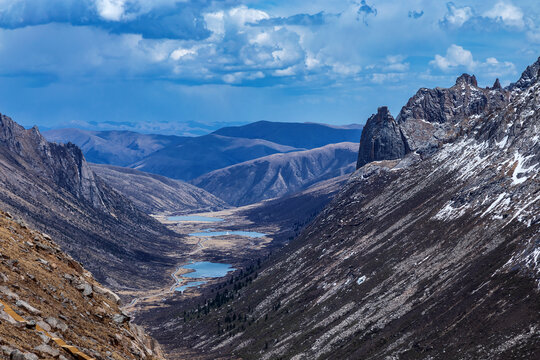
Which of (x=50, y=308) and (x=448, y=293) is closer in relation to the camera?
(x=50, y=308)

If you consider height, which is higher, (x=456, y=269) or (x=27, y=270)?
(x=27, y=270)

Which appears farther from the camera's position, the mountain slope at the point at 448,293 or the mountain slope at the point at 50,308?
the mountain slope at the point at 448,293

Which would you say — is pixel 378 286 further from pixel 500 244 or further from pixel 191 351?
pixel 191 351

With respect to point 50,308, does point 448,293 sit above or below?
below

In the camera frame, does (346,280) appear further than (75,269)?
Yes

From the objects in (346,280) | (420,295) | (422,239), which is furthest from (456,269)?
(346,280)

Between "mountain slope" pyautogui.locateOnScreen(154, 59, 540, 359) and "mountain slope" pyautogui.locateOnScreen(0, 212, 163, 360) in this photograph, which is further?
"mountain slope" pyautogui.locateOnScreen(154, 59, 540, 359)

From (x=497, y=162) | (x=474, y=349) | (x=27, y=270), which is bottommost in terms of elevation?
(x=474, y=349)

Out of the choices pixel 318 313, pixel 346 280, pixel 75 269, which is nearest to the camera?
pixel 75 269
